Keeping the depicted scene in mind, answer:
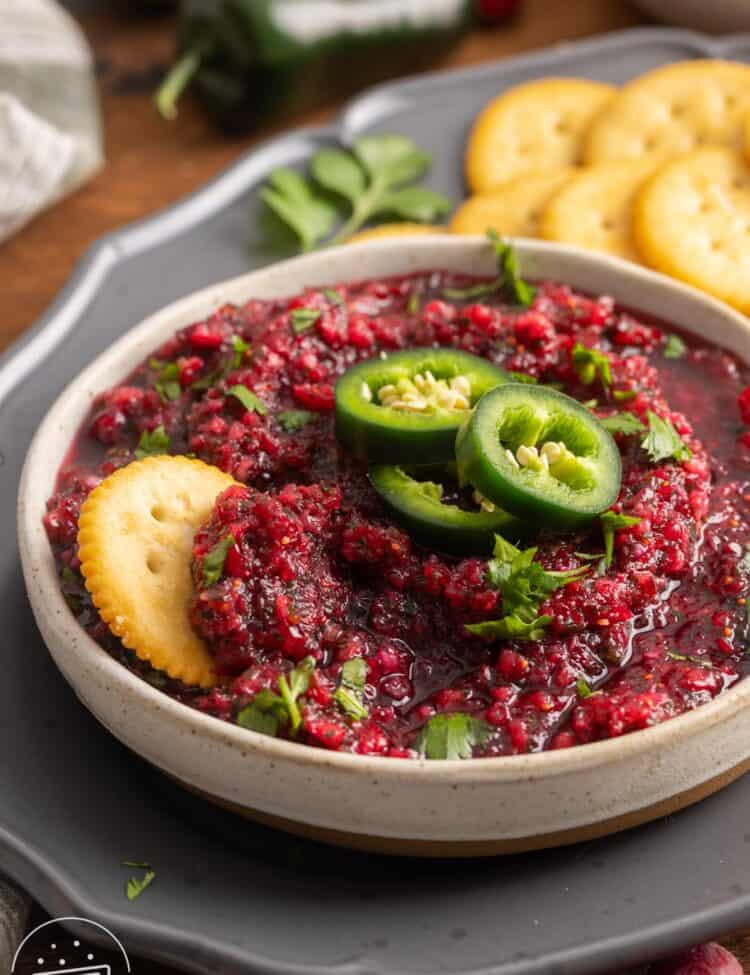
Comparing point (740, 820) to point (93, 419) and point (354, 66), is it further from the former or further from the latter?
point (354, 66)

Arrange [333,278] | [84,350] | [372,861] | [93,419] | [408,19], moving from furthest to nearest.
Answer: [408,19] → [84,350] → [333,278] → [93,419] → [372,861]

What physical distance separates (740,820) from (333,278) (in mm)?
2657

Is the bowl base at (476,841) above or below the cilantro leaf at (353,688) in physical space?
below

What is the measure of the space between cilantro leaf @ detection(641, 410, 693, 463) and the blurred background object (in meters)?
4.41

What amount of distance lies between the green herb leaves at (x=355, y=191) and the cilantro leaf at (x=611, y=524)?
2.77 meters

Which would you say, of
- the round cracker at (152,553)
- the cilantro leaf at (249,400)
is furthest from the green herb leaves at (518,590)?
the cilantro leaf at (249,400)

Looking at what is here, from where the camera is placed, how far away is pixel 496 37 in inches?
330

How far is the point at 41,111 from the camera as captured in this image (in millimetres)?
6992

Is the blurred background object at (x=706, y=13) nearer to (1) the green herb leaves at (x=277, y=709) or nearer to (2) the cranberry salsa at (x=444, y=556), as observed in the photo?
(2) the cranberry salsa at (x=444, y=556)

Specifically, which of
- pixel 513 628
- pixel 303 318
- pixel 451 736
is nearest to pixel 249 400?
pixel 303 318

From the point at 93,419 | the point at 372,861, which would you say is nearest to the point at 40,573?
the point at 93,419

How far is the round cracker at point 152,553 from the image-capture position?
3715mm

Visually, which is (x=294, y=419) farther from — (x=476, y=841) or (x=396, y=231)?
(x=396, y=231)

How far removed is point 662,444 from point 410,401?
2.75 ft
